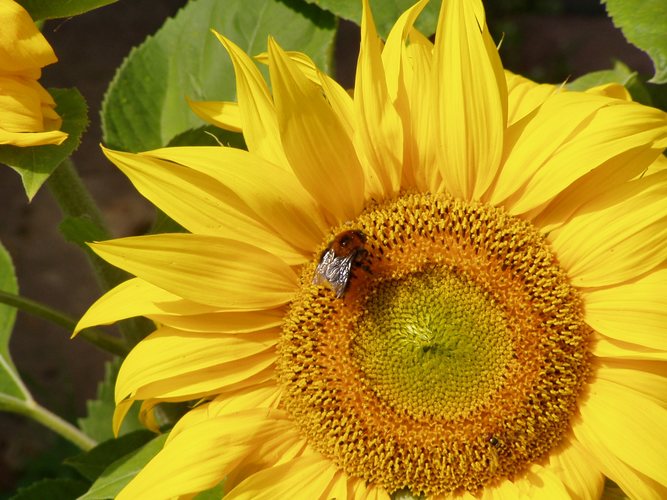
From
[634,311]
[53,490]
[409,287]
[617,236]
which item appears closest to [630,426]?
[634,311]

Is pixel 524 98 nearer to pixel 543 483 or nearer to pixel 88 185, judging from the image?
pixel 543 483

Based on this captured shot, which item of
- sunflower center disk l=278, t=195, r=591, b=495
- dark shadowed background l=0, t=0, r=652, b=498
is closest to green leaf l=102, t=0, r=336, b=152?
sunflower center disk l=278, t=195, r=591, b=495

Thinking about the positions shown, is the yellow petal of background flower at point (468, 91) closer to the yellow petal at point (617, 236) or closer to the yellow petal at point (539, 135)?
the yellow petal at point (539, 135)

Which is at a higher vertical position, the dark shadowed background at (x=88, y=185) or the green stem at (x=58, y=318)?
the green stem at (x=58, y=318)

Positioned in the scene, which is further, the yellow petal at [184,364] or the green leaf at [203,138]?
the green leaf at [203,138]

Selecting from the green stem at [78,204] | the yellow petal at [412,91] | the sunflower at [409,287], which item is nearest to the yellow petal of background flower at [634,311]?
the sunflower at [409,287]

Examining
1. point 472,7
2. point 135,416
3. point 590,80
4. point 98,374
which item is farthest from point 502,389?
point 98,374

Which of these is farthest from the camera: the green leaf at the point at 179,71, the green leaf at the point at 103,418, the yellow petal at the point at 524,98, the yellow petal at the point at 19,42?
the green leaf at the point at 103,418
